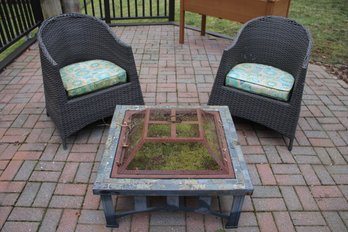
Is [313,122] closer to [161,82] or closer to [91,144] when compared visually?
[161,82]

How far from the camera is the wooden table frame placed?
3.58 m

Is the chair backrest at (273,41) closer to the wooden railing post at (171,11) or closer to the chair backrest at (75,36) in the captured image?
the chair backrest at (75,36)

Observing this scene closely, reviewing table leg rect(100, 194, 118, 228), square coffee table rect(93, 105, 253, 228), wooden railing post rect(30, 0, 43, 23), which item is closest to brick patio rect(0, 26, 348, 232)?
table leg rect(100, 194, 118, 228)

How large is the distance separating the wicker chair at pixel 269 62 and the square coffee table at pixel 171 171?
1.69 feet

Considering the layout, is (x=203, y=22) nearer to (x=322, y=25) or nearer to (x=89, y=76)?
(x=322, y=25)

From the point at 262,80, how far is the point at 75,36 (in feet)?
5.80

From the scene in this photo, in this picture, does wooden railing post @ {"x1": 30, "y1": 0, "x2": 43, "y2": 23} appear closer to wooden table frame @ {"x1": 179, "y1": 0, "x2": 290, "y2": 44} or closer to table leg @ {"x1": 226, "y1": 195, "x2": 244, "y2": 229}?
wooden table frame @ {"x1": 179, "y1": 0, "x2": 290, "y2": 44}

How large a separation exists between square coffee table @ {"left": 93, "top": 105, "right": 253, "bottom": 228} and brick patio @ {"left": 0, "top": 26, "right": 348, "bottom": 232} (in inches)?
8.0

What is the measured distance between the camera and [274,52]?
113 inches

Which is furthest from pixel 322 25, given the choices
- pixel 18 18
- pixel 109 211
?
pixel 109 211

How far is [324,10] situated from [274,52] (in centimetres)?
470

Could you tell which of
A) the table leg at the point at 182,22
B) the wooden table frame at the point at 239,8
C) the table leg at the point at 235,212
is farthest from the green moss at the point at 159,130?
the table leg at the point at 182,22

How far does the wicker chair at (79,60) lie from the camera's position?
2359mm

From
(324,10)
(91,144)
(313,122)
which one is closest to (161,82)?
(91,144)
